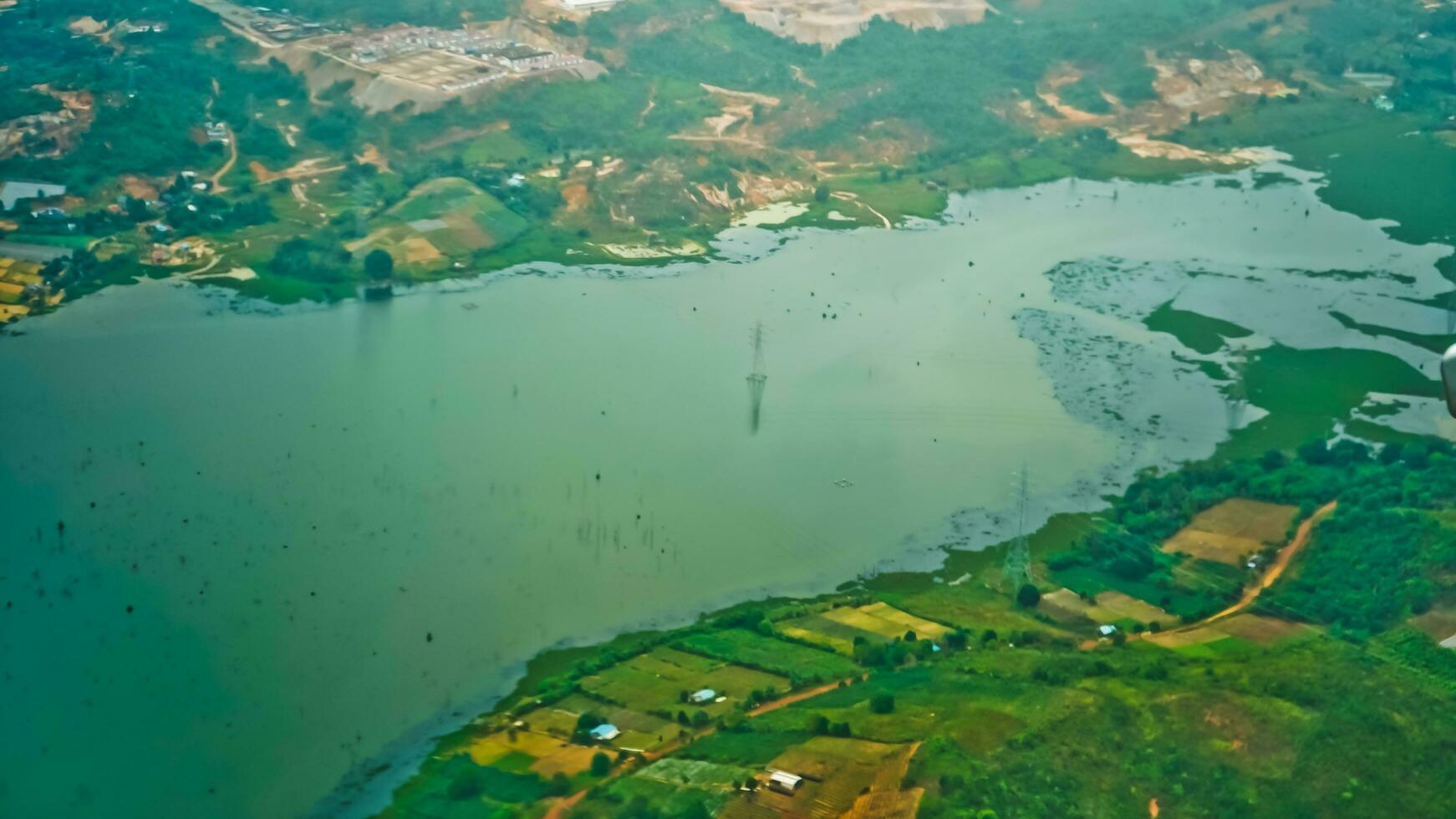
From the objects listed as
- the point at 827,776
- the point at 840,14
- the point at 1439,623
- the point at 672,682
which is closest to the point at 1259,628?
the point at 1439,623

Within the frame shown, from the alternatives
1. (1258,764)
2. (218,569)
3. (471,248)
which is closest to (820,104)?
(471,248)

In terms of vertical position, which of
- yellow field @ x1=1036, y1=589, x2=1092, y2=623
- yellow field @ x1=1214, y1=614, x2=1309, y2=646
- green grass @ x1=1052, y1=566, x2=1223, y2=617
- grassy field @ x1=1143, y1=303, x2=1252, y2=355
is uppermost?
grassy field @ x1=1143, y1=303, x2=1252, y2=355

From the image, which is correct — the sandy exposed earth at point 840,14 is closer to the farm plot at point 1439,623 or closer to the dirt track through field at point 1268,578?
the dirt track through field at point 1268,578

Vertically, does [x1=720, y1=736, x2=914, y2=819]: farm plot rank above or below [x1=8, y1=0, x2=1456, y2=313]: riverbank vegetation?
below

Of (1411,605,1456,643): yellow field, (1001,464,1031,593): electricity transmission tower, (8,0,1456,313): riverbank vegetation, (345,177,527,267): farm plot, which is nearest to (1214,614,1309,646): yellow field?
(1411,605,1456,643): yellow field

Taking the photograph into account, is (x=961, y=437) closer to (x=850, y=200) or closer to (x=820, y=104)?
(x=850, y=200)

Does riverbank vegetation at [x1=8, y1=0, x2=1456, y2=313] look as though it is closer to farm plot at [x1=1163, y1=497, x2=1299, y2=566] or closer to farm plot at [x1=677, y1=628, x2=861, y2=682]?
farm plot at [x1=677, y1=628, x2=861, y2=682]
